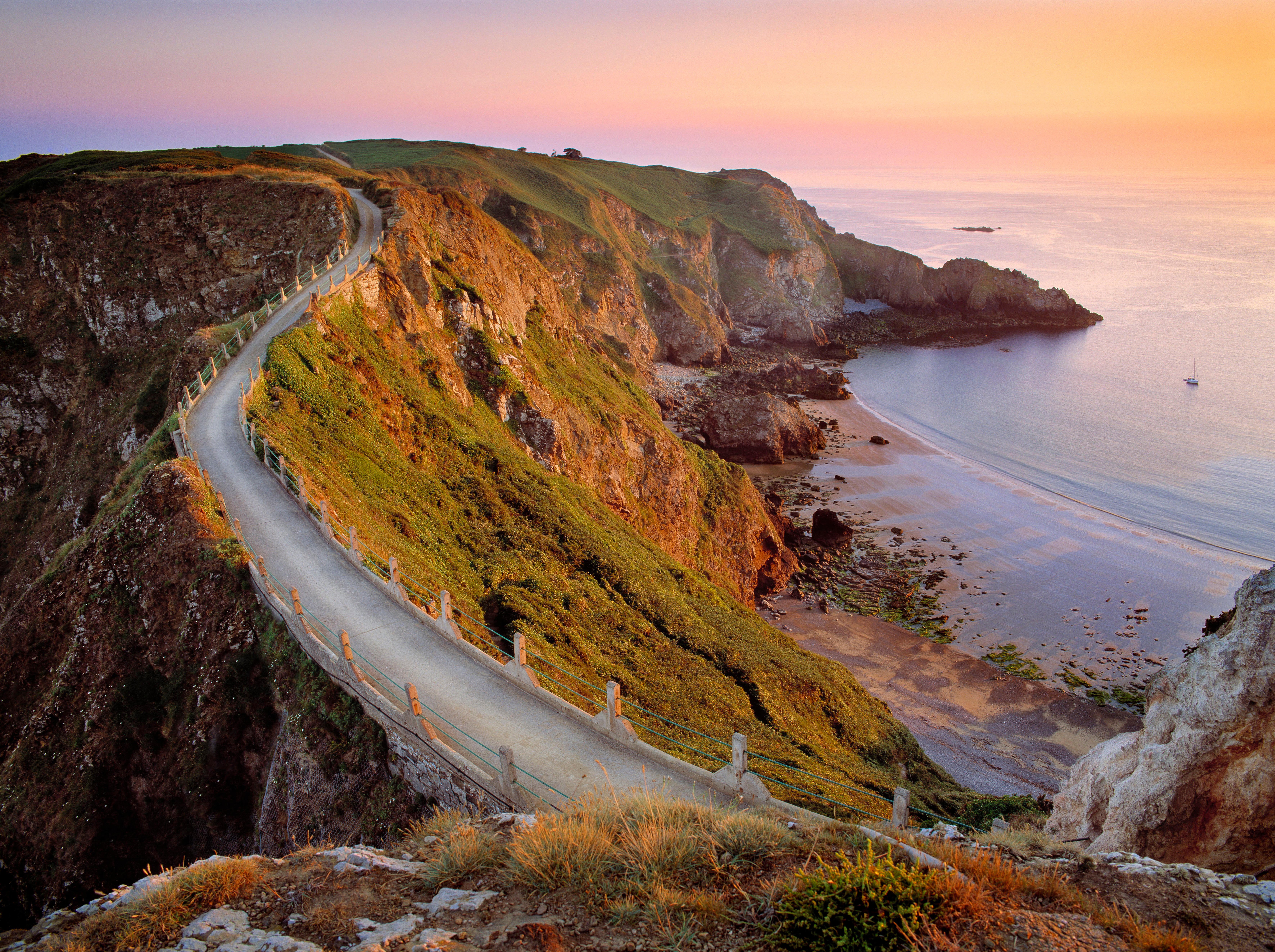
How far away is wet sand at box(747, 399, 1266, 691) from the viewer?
125ft

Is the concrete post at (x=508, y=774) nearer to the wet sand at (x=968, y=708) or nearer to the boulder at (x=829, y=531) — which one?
the wet sand at (x=968, y=708)

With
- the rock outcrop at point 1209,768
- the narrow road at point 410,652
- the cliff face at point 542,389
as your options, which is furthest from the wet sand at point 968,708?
the narrow road at point 410,652

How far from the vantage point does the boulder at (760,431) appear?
203 feet

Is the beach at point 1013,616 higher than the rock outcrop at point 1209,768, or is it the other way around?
the rock outcrop at point 1209,768

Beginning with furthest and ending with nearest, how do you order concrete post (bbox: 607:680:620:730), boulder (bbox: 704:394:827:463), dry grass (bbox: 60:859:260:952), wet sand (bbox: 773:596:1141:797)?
1. boulder (bbox: 704:394:827:463)
2. wet sand (bbox: 773:596:1141:797)
3. concrete post (bbox: 607:680:620:730)
4. dry grass (bbox: 60:859:260:952)

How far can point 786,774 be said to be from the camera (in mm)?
16000

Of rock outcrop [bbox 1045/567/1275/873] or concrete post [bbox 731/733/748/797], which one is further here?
concrete post [bbox 731/733/748/797]

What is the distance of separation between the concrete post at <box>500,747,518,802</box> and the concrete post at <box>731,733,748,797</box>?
147 inches

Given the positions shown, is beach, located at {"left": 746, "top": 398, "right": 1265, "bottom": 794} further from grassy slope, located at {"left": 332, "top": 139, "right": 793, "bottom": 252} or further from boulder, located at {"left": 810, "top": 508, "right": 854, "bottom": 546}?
grassy slope, located at {"left": 332, "top": 139, "right": 793, "bottom": 252}

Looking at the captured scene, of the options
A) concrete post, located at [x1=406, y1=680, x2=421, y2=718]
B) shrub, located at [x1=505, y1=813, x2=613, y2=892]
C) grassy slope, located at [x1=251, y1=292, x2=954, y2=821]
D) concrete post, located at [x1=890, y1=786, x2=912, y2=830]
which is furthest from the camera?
grassy slope, located at [x1=251, y1=292, x2=954, y2=821]

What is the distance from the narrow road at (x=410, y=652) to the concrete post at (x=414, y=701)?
0.96 meters

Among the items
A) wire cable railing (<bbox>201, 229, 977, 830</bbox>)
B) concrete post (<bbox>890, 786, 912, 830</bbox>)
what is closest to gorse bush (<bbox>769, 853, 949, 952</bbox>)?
wire cable railing (<bbox>201, 229, 977, 830</bbox>)

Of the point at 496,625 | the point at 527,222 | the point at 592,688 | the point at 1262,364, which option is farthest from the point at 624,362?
the point at 1262,364

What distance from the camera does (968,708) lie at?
33156mm
